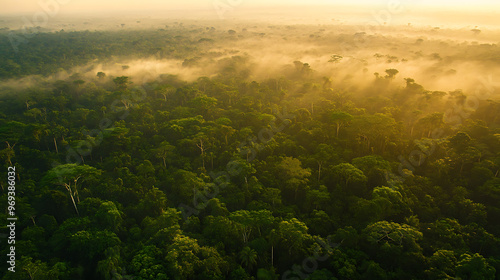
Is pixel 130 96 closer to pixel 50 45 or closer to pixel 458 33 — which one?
pixel 50 45

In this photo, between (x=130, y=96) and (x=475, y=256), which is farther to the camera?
(x=130, y=96)

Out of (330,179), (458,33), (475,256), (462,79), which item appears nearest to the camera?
(475,256)

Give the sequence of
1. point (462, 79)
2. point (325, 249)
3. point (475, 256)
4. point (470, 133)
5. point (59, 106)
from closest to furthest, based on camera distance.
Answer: point (475, 256) < point (325, 249) < point (470, 133) < point (59, 106) < point (462, 79)

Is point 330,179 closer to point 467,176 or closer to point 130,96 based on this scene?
point 467,176

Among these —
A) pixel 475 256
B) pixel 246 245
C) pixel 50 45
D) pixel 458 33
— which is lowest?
pixel 246 245

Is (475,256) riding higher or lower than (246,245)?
higher

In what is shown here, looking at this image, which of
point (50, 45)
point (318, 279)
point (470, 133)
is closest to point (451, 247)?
point (318, 279)

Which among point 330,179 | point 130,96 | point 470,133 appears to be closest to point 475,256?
point 330,179
